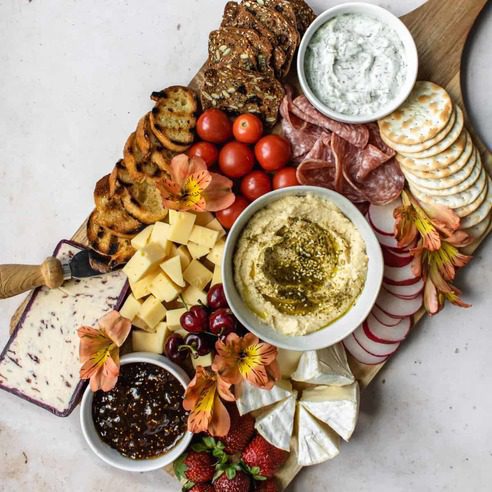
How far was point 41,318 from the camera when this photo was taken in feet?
7.31

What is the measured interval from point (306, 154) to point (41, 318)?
116cm

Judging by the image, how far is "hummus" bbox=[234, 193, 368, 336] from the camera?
199 cm

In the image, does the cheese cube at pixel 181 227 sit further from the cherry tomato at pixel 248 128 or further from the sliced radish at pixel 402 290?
the sliced radish at pixel 402 290

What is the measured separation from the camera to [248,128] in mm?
2100

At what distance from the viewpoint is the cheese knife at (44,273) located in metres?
2.14

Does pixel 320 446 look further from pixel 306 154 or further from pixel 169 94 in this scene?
pixel 169 94

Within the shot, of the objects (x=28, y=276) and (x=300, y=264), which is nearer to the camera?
(x=300, y=264)

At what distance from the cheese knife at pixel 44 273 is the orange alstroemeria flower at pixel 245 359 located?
0.59 meters

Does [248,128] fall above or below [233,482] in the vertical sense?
above

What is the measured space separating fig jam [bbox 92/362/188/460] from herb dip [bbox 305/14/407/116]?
1.13m

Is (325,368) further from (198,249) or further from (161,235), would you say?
(161,235)

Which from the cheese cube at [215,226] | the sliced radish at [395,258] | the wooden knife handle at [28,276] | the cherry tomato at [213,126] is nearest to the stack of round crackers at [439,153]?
the sliced radish at [395,258]

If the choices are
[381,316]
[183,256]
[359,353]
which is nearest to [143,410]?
[183,256]

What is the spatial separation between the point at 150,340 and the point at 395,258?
0.92 m
